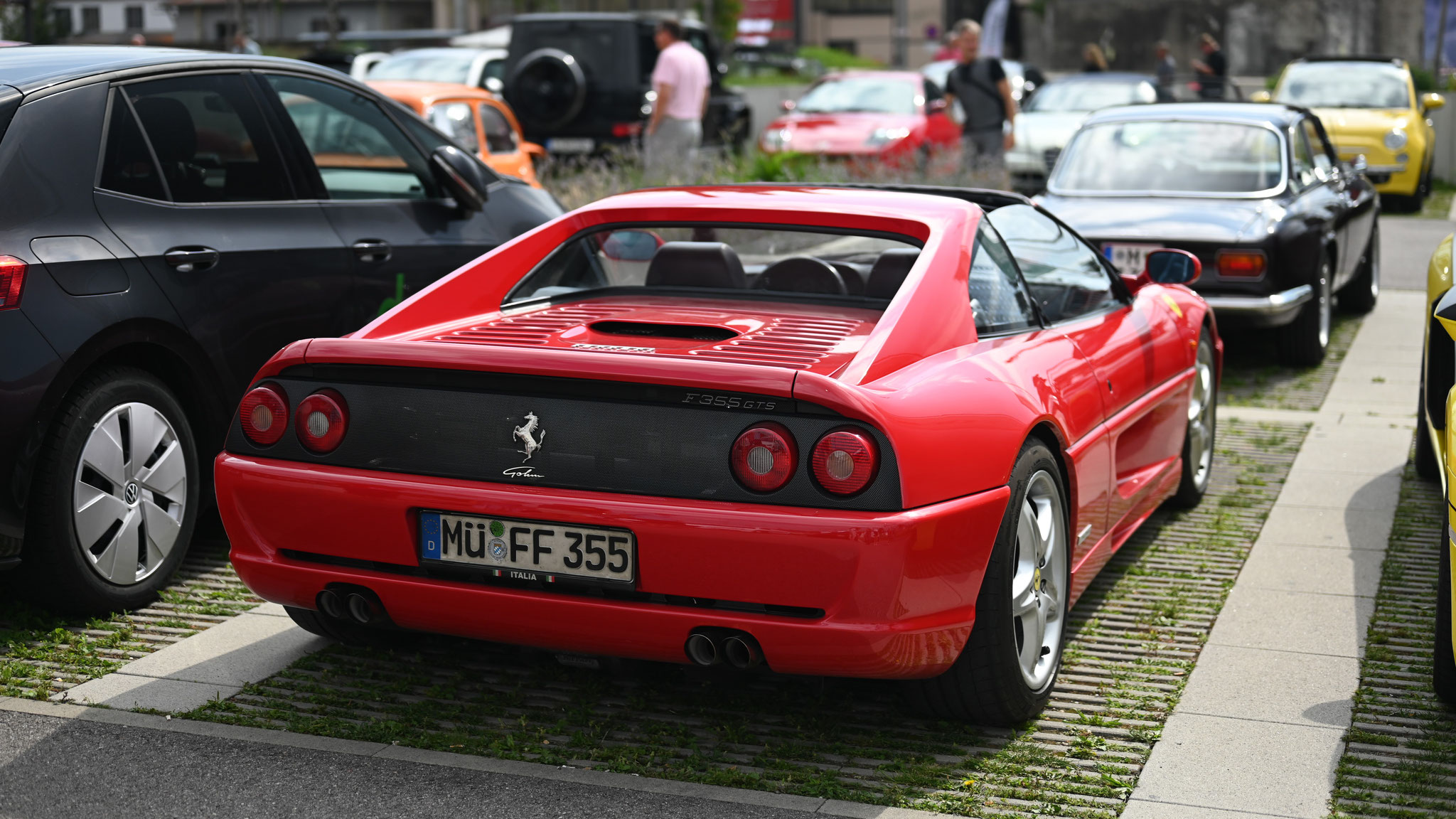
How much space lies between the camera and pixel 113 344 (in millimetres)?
4707

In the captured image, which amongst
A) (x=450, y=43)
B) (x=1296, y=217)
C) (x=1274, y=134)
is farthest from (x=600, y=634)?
→ (x=450, y=43)

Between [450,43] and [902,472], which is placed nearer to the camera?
[902,472]

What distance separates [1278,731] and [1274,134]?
658cm

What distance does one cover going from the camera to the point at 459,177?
624 cm

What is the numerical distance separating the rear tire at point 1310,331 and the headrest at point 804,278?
5.24m

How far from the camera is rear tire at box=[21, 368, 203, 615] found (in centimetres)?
453

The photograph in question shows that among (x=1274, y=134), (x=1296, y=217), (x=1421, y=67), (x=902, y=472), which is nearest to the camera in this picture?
(x=902, y=472)

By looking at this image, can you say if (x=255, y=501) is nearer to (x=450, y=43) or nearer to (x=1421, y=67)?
(x=450, y=43)

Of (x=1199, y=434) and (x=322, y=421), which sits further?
(x=1199, y=434)

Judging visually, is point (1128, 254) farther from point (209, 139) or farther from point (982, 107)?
point (982, 107)

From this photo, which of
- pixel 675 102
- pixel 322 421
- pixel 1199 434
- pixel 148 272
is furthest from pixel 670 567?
pixel 675 102

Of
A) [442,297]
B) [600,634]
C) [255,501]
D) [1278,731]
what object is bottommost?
[1278,731]

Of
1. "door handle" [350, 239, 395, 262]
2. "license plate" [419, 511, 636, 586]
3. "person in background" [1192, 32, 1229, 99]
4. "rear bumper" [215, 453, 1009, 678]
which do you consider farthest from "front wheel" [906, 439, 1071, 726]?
"person in background" [1192, 32, 1229, 99]

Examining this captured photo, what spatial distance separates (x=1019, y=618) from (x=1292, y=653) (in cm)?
113
